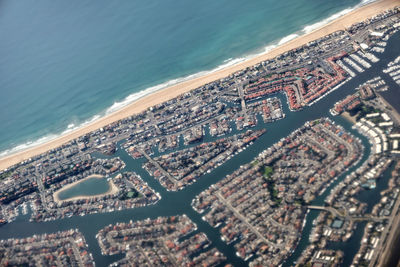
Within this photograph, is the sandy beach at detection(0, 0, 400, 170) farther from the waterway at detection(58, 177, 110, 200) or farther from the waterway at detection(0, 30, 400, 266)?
the waterway at detection(58, 177, 110, 200)

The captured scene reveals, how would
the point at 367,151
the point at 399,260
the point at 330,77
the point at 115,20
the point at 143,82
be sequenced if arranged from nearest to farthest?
the point at 399,260 < the point at 367,151 < the point at 330,77 < the point at 143,82 < the point at 115,20

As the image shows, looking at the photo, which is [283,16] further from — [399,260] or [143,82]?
[399,260]

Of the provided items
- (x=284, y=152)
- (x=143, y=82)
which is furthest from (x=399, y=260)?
(x=143, y=82)

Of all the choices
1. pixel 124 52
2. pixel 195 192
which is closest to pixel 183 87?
pixel 124 52

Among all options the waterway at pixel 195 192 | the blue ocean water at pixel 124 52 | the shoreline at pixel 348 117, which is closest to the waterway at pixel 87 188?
the waterway at pixel 195 192

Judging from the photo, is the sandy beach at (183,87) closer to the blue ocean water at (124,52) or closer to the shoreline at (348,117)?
the blue ocean water at (124,52)

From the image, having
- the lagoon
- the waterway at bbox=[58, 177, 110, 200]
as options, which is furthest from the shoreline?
the waterway at bbox=[58, 177, 110, 200]
